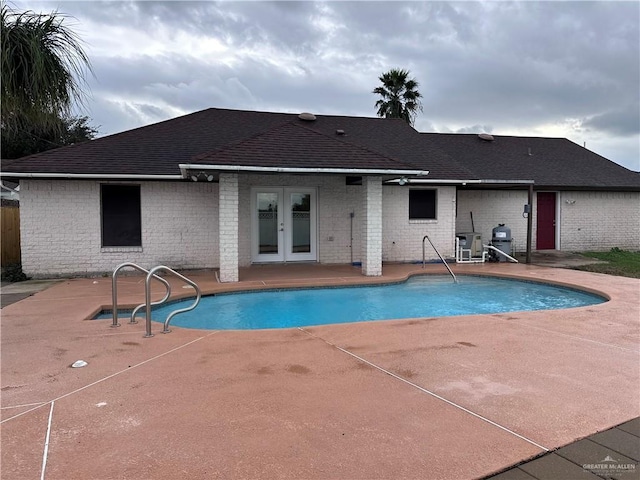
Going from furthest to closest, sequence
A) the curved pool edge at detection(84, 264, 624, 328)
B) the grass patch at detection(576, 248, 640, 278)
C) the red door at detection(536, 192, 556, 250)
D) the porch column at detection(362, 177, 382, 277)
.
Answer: the red door at detection(536, 192, 556, 250) < the grass patch at detection(576, 248, 640, 278) < the porch column at detection(362, 177, 382, 277) < the curved pool edge at detection(84, 264, 624, 328)

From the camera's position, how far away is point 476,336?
18.5 feet

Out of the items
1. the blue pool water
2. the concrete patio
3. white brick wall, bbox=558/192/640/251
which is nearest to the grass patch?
white brick wall, bbox=558/192/640/251

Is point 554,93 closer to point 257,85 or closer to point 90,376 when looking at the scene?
point 257,85

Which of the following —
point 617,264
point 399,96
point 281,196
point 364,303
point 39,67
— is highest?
point 399,96

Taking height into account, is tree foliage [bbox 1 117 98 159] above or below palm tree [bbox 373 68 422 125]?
below

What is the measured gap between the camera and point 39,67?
3902mm

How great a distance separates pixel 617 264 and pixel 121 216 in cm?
1464

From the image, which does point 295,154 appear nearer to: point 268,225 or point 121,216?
point 268,225

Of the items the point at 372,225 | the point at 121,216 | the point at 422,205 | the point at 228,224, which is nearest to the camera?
the point at 228,224

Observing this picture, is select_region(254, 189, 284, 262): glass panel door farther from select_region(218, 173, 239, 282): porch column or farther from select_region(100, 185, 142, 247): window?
select_region(100, 185, 142, 247): window

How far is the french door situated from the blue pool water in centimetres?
346

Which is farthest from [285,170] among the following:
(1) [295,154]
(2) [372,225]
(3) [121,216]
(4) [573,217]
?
(4) [573,217]

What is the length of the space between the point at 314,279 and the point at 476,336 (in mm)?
5207

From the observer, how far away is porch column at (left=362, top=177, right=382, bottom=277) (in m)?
10.8
